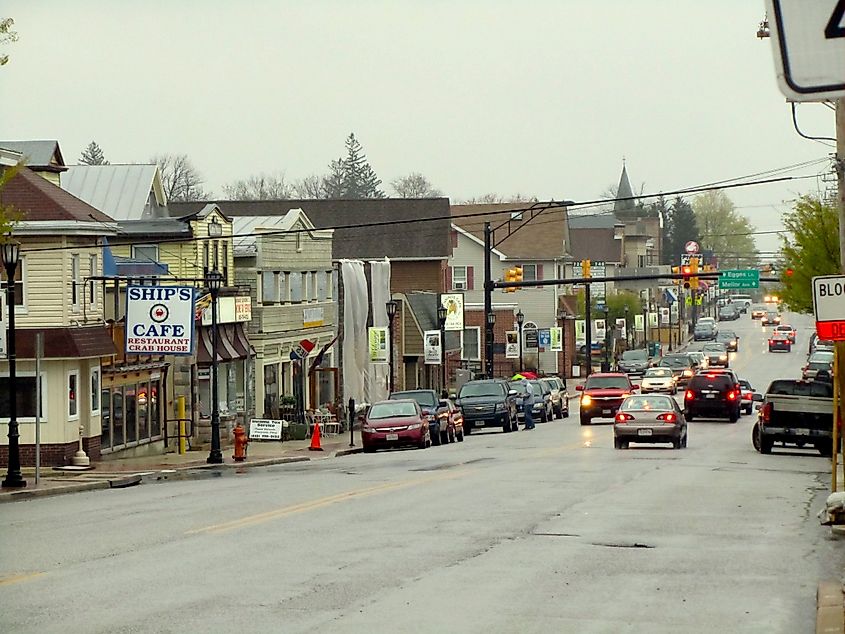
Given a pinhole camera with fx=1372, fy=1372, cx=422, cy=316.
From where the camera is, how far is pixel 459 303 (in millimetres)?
66688

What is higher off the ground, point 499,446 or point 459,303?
point 459,303

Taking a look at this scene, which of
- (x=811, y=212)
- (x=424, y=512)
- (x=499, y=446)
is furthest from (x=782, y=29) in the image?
(x=811, y=212)

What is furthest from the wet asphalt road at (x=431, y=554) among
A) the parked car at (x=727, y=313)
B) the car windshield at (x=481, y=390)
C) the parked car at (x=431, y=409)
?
the parked car at (x=727, y=313)

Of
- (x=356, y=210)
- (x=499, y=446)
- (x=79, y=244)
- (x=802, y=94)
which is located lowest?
(x=499, y=446)

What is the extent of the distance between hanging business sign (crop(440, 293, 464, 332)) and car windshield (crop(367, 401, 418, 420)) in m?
25.9

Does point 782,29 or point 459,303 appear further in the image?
point 459,303

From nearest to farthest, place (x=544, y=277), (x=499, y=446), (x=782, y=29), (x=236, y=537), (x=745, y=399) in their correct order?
(x=782, y=29) < (x=236, y=537) < (x=499, y=446) < (x=745, y=399) < (x=544, y=277)

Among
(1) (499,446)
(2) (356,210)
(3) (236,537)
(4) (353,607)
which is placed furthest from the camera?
(2) (356,210)

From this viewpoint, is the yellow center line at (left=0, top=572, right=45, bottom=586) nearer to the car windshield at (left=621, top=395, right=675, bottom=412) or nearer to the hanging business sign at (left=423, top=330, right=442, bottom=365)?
A: the car windshield at (left=621, top=395, right=675, bottom=412)

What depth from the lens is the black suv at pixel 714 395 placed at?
51.0m

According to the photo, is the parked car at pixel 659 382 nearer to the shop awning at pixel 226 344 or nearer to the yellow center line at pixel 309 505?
the shop awning at pixel 226 344

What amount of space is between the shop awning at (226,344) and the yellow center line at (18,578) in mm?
31372

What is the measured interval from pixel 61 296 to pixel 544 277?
225ft

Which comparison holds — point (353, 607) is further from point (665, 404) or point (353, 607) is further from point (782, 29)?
point (665, 404)
